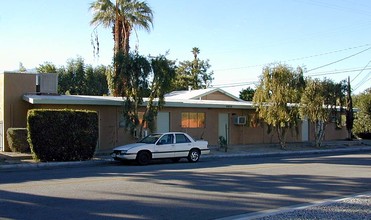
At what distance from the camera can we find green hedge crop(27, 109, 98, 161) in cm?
1881

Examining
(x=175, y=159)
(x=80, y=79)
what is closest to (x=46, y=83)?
(x=175, y=159)

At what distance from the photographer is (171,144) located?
62.6ft

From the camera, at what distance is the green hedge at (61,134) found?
18812mm

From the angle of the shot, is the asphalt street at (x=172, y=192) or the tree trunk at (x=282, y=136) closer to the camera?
the asphalt street at (x=172, y=192)

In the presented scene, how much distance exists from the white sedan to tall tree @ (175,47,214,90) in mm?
41490

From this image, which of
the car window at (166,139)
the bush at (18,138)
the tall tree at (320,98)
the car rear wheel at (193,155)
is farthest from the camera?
the tall tree at (320,98)

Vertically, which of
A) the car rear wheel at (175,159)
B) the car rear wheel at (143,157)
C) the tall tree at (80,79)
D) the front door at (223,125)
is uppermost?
the tall tree at (80,79)

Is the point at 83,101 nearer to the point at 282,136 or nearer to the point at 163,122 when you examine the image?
the point at 163,122

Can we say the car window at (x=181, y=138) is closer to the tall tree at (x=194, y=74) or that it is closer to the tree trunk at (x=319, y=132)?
the tree trunk at (x=319, y=132)

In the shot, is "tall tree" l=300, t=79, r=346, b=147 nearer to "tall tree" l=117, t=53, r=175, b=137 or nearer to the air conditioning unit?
the air conditioning unit

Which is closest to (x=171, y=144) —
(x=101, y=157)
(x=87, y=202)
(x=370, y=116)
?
(x=101, y=157)

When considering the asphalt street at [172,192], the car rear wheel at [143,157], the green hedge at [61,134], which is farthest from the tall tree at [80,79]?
the asphalt street at [172,192]

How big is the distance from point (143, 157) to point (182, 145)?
1.90m

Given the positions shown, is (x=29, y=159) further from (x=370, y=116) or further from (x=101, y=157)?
(x=370, y=116)
